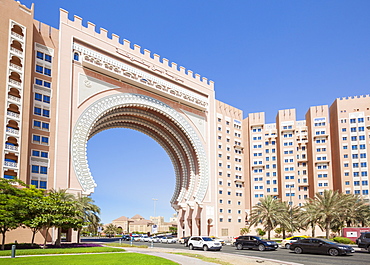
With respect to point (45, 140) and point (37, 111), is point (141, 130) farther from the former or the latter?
point (37, 111)

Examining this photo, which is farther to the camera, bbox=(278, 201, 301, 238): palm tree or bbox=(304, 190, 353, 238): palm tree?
bbox=(278, 201, 301, 238): palm tree

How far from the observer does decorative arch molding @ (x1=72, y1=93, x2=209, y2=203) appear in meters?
51.2

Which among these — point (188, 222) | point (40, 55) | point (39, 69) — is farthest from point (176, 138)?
point (40, 55)

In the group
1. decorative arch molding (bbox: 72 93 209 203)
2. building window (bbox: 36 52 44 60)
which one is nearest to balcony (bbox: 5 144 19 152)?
decorative arch molding (bbox: 72 93 209 203)

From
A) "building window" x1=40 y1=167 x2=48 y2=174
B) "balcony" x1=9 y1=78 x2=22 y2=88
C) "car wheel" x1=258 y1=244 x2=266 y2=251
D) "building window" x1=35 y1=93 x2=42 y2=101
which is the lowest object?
"car wheel" x1=258 y1=244 x2=266 y2=251

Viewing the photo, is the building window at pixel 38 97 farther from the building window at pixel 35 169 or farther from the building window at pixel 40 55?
the building window at pixel 35 169

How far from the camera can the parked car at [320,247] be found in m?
32.8

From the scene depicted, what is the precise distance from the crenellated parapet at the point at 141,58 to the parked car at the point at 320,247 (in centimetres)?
3779

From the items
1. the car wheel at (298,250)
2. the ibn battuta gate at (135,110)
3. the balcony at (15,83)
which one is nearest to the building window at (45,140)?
the ibn battuta gate at (135,110)

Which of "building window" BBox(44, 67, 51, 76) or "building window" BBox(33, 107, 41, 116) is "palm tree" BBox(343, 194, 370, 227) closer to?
"building window" BBox(33, 107, 41, 116)

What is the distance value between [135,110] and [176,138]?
10.3m

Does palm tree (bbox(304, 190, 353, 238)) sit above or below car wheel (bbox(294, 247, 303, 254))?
above

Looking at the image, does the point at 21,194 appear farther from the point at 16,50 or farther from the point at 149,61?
the point at 149,61

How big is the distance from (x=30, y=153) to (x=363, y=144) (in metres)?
69.4
